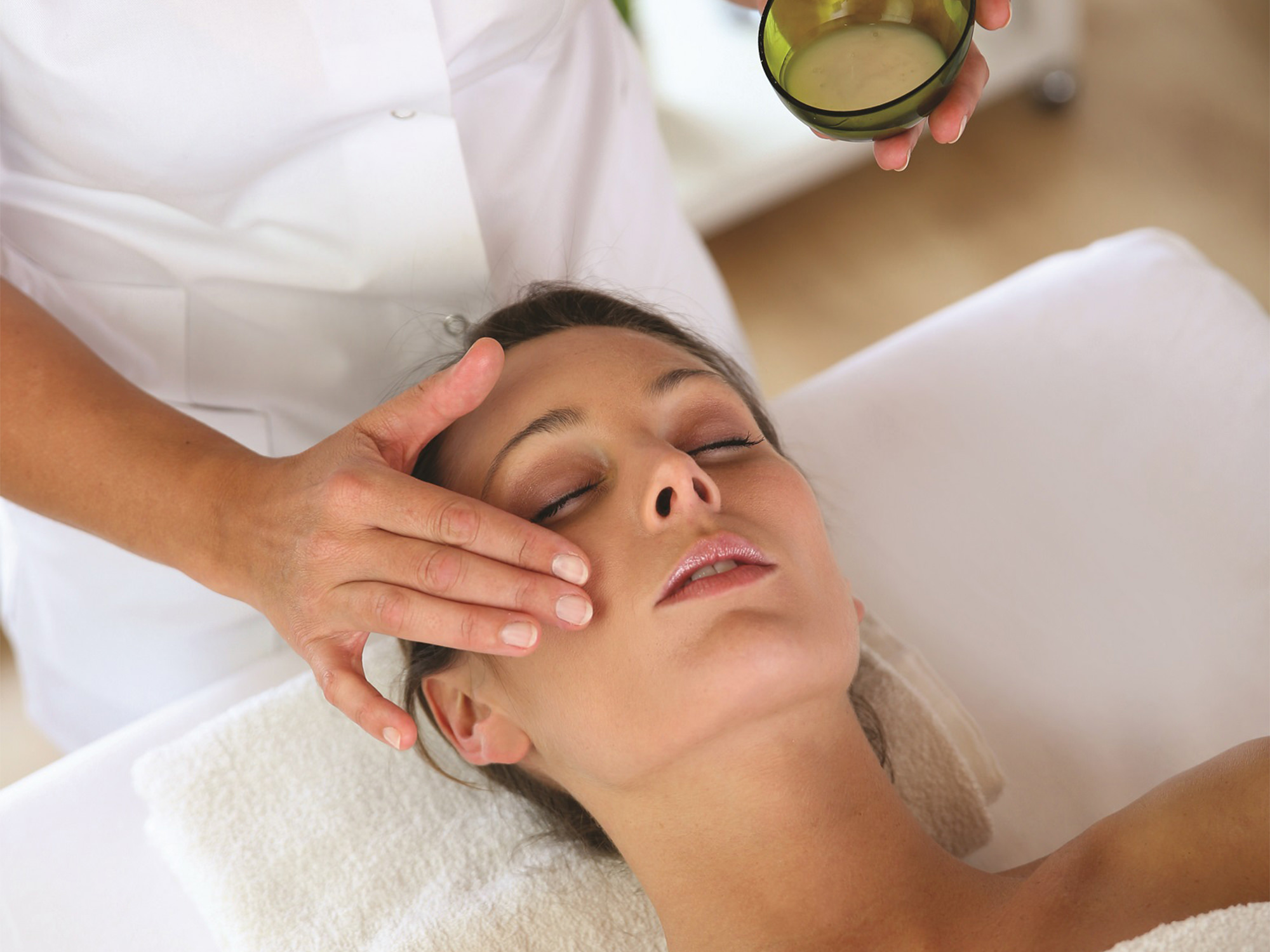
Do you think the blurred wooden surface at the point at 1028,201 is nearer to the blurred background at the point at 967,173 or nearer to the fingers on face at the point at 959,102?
the blurred background at the point at 967,173

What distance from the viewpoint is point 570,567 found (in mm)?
850

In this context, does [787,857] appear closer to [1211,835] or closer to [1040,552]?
[1211,835]

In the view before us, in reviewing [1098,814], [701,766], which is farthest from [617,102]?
[1098,814]

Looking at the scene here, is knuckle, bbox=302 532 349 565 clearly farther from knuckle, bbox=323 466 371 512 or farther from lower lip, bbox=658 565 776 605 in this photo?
lower lip, bbox=658 565 776 605

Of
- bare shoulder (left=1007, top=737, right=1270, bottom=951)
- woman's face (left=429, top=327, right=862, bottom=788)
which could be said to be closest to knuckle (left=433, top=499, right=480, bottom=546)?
woman's face (left=429, top=327, right=862, bottom=788)

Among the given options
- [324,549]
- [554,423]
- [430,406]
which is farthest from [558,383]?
[324,549]

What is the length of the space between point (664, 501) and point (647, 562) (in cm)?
6

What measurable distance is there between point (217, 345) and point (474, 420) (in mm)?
343

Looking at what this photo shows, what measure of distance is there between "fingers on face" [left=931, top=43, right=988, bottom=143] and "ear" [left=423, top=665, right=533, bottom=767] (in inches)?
24.9

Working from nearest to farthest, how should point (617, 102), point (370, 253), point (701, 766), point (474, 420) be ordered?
1. point (701, 766)
2. point (474, 420)
3. point (370, 253)
4. point (617, 102)

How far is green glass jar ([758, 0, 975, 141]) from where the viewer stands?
2.90ft

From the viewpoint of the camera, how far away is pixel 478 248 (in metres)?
1.24

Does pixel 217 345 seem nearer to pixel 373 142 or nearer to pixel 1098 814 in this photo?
pixel 373 142

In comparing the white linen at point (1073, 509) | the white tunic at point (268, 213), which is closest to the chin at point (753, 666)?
the white linen at point (1073, 509)
